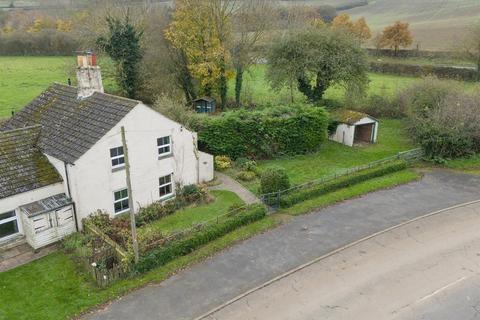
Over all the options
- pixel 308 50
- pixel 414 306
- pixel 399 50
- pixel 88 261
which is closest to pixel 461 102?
pixel 308 50

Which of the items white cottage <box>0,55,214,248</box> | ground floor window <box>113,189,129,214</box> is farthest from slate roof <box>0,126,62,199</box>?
ground floor window <box>113,189,129,214</box>

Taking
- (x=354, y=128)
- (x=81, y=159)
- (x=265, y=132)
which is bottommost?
(x=354, y=128)

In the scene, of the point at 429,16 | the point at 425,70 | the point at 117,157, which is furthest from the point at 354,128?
the point at 429,16

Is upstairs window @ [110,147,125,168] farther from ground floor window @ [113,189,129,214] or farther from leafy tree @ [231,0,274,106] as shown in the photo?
leafy tree @ [231,0,274,106]

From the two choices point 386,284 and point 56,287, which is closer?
point 56,287

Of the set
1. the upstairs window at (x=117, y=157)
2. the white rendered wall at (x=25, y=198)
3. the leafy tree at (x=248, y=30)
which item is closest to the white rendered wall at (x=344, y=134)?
the leafy tree at (x=248, y=30)

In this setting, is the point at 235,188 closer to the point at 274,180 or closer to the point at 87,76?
the point at 274,180

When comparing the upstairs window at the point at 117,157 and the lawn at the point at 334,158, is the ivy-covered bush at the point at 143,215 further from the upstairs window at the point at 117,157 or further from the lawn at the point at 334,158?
the lawn at the point at 334,158
